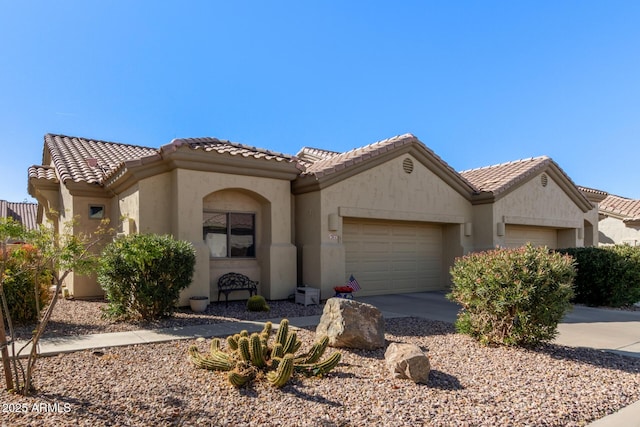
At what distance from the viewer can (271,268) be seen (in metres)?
11.9

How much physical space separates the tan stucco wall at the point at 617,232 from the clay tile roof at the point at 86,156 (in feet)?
76.9

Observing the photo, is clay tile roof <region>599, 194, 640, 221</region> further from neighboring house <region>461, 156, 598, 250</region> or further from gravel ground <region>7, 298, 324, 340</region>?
gravel ground <region>7, 298, 324, 340</region>

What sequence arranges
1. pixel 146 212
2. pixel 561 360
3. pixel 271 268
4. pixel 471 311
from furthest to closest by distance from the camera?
pixel 271 268
pixel 146 212
pixel 471 311
pixel 561 360

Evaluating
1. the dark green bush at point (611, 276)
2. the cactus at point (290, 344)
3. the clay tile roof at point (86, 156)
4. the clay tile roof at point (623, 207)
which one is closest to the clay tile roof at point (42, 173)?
the clay tile roof at point (86, 156)

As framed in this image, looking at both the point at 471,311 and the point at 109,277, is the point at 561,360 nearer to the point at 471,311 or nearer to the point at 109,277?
the point at 471,311

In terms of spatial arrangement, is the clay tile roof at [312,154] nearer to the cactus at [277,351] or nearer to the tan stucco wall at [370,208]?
the tan stucco wall at [370,208]

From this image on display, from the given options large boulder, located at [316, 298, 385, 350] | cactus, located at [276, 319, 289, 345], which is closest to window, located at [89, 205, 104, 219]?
large boulder, located at [316, 298, 385, 350]

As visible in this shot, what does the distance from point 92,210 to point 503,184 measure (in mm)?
13957

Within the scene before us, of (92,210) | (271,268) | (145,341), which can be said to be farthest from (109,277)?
(92,210)

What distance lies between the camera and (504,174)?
666 inches

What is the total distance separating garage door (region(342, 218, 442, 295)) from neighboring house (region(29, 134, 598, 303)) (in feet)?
0.12

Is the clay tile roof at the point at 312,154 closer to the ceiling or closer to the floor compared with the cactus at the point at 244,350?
closer to the ceiling

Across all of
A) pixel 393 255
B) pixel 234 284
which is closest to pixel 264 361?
pixel 234 284

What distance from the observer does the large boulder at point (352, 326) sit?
6930mm
